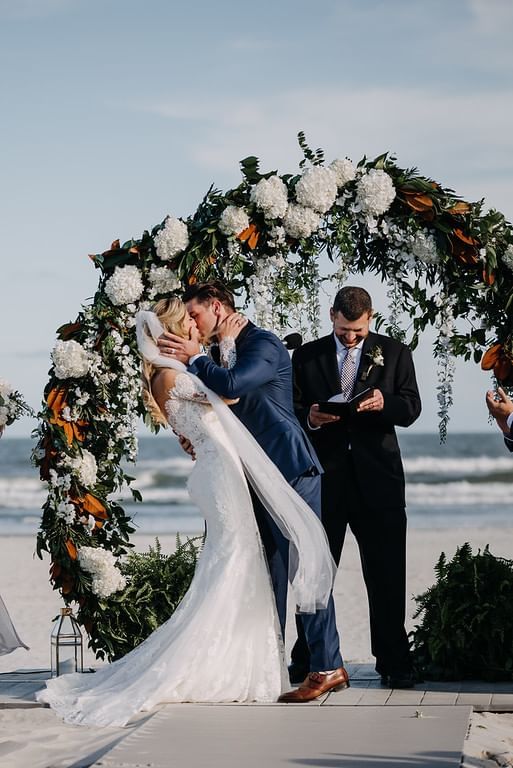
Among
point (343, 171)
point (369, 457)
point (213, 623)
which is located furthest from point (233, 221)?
point (213, 623)

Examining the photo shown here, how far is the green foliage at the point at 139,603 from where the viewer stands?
6.45 m

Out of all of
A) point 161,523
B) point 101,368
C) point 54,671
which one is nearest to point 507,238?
point 101,368

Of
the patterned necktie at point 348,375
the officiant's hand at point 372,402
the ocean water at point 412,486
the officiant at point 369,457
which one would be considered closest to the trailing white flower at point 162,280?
the officiant at point 369,457

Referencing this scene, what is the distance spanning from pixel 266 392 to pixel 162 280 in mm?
1072

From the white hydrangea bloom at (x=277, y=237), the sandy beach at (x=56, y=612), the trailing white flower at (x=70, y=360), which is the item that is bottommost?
the sandy beach at (x=56, y=612)

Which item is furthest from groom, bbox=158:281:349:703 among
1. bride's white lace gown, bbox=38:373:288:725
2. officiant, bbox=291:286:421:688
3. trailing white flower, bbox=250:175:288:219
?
trailing white flower, bbox=250:175:288:219

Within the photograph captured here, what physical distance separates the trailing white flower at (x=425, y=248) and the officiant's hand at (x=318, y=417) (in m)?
1.04

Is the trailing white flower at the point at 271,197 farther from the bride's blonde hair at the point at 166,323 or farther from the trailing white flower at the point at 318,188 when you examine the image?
the bride's blonde hair at the point at 166,323

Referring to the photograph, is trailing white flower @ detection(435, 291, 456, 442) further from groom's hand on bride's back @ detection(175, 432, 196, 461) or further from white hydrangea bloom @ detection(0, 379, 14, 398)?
white hydrangea bloom @ detection(0, 379, 14, 398)

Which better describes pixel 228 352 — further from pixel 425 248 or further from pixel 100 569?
pixel 100 569

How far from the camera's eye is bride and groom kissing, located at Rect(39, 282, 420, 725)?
559 cm

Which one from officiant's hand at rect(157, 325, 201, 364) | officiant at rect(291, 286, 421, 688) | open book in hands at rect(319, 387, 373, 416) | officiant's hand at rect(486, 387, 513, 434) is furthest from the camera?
officiant at rect(291, 286, 421, 688)

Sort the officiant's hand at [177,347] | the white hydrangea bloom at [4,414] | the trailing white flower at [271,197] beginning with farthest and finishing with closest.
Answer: the white hydrangea bloom at [4,414] < the trailing white flower at [271,197] < the officiant's hand at [177,347]

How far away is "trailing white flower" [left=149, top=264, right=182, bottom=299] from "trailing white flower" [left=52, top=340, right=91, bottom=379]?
0.49m
